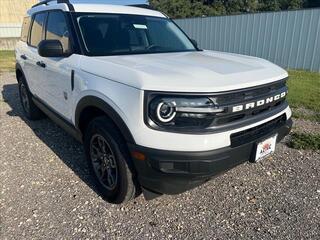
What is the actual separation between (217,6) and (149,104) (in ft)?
146

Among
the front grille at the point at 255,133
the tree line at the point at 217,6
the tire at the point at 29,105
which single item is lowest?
the tire at the point at 29,105

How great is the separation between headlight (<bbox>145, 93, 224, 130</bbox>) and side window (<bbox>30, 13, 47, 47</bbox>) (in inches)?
113

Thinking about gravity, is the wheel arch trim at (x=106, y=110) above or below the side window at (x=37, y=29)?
below

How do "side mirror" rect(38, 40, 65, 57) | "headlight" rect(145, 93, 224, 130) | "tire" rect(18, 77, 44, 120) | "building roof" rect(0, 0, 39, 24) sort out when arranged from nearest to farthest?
"headlight" rect(145, 93, 224, 130), "side mirror" rect(38, 40, 65, 57), "tire" rect(18, 77, 44, 120), "building roof" rect(0, 0, 39, 24)

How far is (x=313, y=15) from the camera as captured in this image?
10773mm

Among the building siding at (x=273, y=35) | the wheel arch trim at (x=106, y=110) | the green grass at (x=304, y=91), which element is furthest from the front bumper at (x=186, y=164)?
the building siding at (x=273, y=35)

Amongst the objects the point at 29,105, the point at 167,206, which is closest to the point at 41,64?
the point at 29,105

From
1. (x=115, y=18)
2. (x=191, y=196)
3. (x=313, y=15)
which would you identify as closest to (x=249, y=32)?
(x=313, y=15)

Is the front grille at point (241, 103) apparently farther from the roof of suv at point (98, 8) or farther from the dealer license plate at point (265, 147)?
the roof of suv at point (98, 8)

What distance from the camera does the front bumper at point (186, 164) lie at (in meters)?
2.29

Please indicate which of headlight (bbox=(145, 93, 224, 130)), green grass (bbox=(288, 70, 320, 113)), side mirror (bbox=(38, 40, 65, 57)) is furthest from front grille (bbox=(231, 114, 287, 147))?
green grass (bbox=(288, 70, 320, 113))

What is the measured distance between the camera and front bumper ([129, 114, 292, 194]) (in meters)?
2.29

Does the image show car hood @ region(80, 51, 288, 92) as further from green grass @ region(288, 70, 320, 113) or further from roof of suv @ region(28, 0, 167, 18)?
green grass @ region(288, 70, 320, 113)

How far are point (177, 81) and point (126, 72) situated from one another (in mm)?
475
